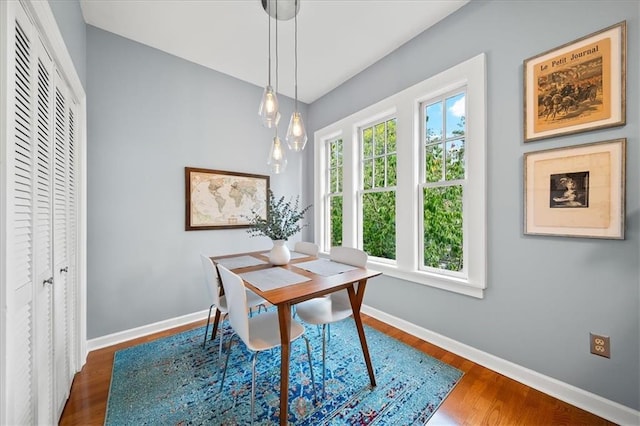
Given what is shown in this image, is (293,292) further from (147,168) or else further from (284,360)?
(147,168)

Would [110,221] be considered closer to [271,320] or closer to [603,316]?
[271,320]

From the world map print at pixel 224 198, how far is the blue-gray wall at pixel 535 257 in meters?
2.18

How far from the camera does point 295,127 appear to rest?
75.6 inches

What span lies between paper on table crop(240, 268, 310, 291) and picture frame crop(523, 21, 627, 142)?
6.12 feet

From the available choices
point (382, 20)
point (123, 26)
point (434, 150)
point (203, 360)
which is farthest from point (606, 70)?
point (123, 26)

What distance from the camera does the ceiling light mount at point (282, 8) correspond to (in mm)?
1958

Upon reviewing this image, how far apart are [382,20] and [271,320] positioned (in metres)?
2.64

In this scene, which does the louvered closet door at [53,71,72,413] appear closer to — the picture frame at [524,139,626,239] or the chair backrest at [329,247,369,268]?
the chair backrest at [329,247,369,268]

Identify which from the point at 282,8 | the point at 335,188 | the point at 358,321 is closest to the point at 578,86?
the point at 358,321

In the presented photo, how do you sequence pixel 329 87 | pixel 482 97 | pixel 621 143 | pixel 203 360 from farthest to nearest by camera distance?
pixel 329 87 < pixel 203 360 < pixel 482 97 < pixel 621 143

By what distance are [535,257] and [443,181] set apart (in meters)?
0.90

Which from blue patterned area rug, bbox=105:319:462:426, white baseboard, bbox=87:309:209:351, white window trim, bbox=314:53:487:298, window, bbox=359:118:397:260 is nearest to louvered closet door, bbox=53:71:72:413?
blue patterned area rug, bbox=105:319:462:426

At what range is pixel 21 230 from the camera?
1030mm

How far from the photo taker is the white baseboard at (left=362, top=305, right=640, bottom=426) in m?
1.41
